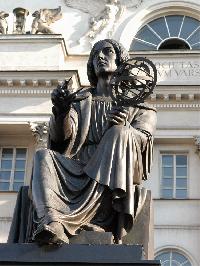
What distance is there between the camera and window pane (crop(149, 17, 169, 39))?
27375 millimetres

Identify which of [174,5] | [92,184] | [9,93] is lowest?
[92,184]

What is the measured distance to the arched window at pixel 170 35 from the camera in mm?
27219

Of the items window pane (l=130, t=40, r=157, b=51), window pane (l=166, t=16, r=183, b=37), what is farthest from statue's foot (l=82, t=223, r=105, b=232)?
window pane (l=166, t=16, r=183, b=37)

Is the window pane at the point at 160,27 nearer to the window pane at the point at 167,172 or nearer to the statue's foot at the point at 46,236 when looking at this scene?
the window pane at the point at 167,172

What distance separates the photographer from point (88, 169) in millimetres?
5387

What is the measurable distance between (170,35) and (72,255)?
903 inches

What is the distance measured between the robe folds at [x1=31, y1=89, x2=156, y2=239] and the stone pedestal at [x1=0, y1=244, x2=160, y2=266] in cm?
21

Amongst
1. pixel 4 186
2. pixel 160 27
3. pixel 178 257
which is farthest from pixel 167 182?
pixel 160 27

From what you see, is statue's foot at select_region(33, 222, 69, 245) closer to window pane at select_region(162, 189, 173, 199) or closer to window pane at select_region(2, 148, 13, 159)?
window pane at select_region(162, 189, 173, 199)

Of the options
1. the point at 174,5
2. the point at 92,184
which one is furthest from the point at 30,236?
the point at 174,5

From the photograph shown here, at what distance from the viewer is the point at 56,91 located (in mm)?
5418

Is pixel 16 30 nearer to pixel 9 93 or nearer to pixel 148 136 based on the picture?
pixel 9 93

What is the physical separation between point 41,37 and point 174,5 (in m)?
4.74

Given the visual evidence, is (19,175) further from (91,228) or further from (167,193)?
(91,228)
